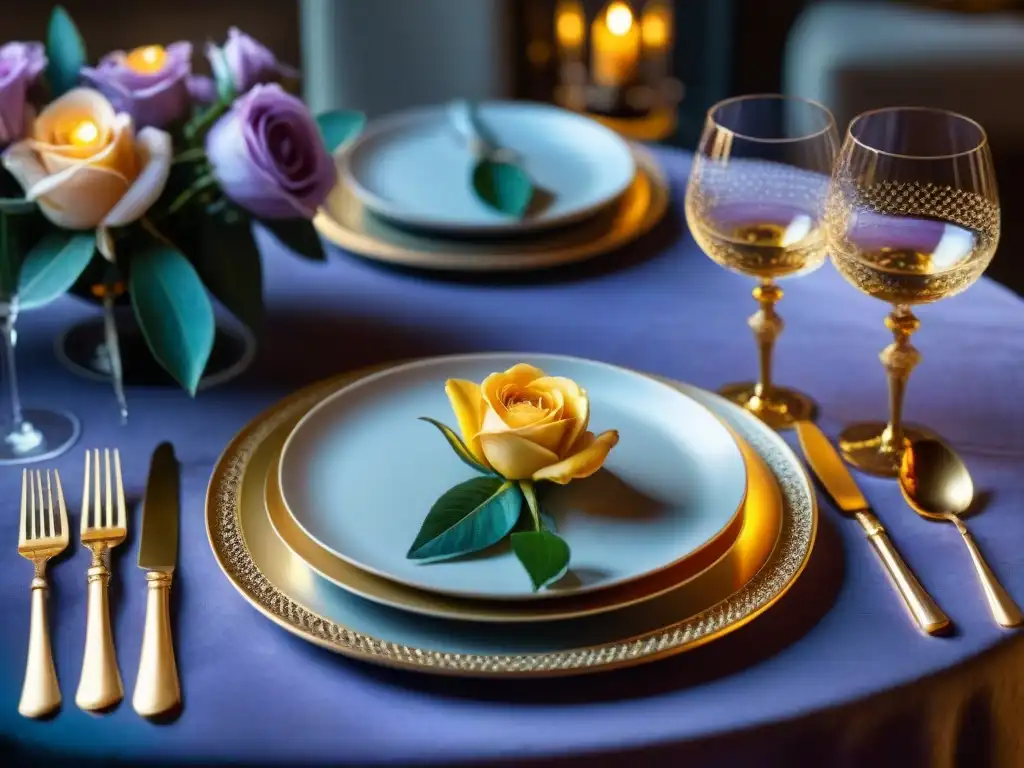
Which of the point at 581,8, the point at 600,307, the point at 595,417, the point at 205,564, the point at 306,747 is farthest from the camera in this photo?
the point at 581,8

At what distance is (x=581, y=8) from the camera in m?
2.99

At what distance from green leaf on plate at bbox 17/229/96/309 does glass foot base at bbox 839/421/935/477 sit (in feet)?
1.78

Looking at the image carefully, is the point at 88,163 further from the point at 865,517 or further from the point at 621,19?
the point at 621,19

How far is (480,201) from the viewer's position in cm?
118

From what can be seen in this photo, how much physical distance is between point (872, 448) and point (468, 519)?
31 centimetres

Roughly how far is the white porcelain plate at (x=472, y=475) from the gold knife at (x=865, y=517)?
0.24 ft

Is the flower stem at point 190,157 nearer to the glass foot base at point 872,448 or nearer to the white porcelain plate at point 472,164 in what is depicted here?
the white porcelain plate at point 472,164

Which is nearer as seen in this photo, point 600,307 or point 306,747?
point 306,747

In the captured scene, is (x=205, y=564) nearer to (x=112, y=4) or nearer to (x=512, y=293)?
(x=512, y=293)

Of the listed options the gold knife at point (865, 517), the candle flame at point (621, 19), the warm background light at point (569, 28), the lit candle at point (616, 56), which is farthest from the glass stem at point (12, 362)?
the warm background light at point (569, 28)

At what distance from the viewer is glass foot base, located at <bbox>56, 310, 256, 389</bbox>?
3.17ft

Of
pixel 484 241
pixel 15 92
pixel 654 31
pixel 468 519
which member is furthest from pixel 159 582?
pixel 654 31

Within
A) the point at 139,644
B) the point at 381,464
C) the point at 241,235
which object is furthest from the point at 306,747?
the point at 241,235

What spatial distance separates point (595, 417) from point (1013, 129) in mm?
2047
